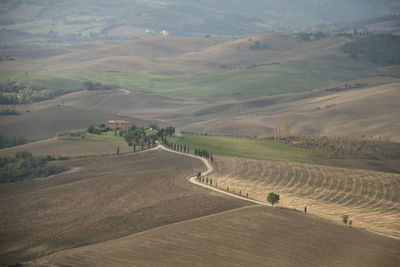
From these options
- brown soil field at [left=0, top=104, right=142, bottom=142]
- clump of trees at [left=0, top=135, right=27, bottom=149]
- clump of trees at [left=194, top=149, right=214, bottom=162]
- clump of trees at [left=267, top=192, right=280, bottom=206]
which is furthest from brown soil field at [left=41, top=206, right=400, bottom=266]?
brown soil field at [left=0, top=104, right=142, bottom=142]

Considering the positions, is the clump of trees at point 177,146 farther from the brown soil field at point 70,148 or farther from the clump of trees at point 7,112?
the clump of trees at point 7,112

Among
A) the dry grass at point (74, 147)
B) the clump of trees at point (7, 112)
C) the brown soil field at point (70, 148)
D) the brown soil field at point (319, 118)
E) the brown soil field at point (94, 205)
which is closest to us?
the brown soil field at point (94, 205)

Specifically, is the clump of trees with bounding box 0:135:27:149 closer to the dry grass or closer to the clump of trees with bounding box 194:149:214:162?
the dry grass

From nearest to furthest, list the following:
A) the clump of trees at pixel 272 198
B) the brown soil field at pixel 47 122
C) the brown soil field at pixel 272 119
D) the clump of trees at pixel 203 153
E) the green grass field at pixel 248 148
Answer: the clump of trees at pixel 272 198 < the clump of trees at pixel 203 153 < the green grass field at pixel 248 148 < the brown soil field at pixel 47 122 < the brown soil field at pixel 272 119

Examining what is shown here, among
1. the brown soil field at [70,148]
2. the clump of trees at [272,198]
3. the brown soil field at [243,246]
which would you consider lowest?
the brown soil field at [243,246]

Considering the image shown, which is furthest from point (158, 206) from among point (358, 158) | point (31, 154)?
point (358, 158)

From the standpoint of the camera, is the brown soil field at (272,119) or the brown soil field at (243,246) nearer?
the brown soil field at (243,246)

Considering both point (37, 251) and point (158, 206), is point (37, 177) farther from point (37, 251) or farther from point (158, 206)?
point (37, 251)

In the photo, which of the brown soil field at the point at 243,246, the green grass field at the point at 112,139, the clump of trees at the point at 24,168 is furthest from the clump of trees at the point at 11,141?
the brown soil field at the point at 243,246

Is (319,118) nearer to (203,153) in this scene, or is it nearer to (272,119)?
(272,119)
